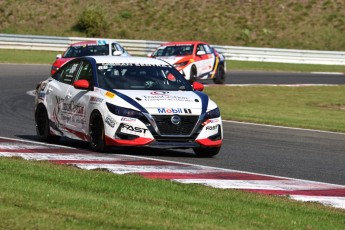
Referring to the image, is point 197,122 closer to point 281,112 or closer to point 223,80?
point 281,112

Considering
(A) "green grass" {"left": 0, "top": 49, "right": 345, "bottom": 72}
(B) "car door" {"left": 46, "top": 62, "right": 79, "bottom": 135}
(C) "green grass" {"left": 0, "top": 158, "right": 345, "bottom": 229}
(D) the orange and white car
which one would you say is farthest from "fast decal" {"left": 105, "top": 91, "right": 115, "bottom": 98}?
(A) "green grass" {"left": 0, "top": 49, "right": 345, "bottom": 72}

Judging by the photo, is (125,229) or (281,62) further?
(281,62)

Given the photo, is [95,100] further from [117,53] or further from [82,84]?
[117,53]

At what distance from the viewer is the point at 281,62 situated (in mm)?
53656

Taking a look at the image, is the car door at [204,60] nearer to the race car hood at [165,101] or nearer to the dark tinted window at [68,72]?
the dark tinted window at [68,72]

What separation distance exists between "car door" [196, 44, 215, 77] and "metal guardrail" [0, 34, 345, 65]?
17.2 m

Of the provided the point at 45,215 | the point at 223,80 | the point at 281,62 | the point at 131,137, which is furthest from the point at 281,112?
the point at 281,62

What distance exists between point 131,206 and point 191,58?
2461cm

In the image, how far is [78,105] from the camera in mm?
14852

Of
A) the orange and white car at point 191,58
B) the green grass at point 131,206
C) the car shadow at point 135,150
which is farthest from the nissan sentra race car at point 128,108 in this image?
the orange and white car at point 191,58

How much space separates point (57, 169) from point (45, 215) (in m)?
3.50

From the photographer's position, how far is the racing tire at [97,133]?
14125mm

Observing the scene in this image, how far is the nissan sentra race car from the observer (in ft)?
45.7

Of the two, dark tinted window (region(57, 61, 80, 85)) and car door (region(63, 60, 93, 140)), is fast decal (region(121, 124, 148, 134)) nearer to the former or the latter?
car door (region(63, 60, 93, 140))
